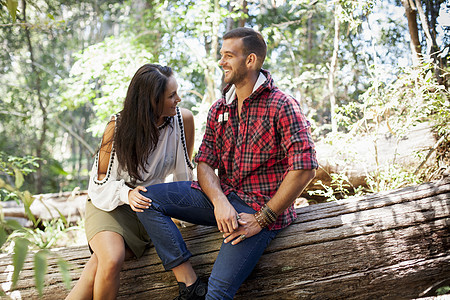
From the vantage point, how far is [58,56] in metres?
14.1

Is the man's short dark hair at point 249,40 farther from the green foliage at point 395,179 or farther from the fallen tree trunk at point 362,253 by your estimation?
the green foliage at point 395,179

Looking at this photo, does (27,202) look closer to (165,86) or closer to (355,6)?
(165,86)

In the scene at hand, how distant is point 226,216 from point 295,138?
60 centimetres

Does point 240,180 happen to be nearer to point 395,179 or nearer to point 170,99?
point 170,99

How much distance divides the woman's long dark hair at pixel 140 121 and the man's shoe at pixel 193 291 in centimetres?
82

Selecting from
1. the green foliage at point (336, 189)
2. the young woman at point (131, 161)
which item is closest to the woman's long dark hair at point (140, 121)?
the young woman at point (131, 161)

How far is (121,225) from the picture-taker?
2576 millimetres

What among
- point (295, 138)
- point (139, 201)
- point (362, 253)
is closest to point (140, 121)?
point (139, 201)

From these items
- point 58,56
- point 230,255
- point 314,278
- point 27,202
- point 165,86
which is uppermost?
point 58,56

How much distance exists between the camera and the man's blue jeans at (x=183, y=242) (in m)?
2.20

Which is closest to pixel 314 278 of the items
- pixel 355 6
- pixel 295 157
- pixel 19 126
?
pixel 295 157

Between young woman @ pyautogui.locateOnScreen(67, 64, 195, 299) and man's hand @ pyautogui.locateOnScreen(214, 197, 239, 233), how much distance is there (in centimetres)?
50

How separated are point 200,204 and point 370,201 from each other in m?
1.11

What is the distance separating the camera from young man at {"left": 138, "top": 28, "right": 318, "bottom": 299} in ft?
7.33
